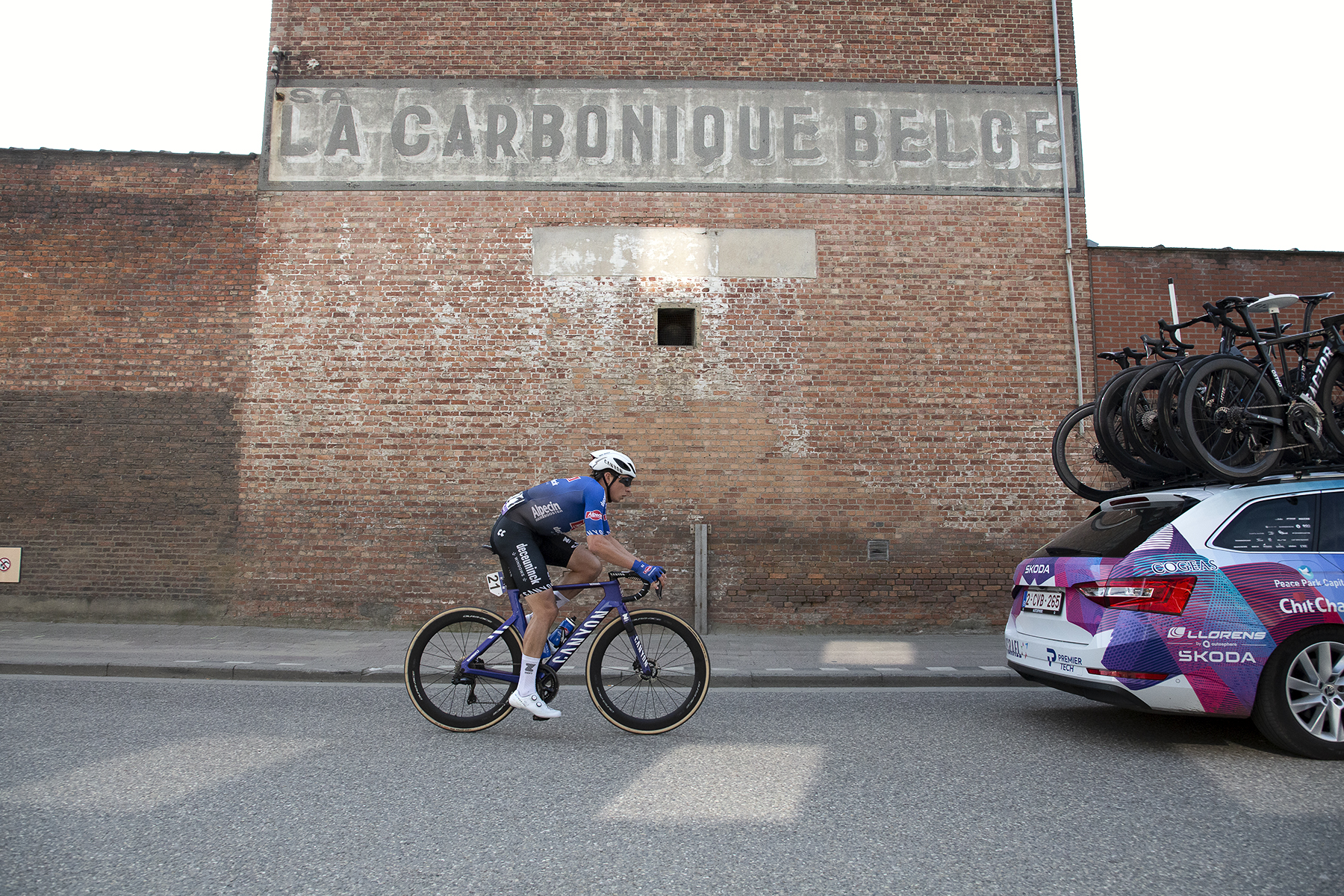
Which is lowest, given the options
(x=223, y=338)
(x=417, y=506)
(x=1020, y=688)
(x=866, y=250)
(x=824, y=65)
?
(x=1020, y=688)

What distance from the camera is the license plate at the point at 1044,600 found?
5051 millimetres

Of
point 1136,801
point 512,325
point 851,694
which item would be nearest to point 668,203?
point 512,325

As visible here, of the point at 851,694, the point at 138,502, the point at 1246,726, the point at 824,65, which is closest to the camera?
the point at 1246,726

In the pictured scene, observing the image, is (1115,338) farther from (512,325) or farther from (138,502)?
(138,502)

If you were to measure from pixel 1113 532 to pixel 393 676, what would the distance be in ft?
18.8

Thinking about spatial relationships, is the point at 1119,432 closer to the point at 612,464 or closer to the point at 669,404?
the point at 612,464

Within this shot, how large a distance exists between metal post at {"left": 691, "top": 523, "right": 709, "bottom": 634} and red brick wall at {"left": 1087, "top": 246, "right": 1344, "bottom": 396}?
5547 mm

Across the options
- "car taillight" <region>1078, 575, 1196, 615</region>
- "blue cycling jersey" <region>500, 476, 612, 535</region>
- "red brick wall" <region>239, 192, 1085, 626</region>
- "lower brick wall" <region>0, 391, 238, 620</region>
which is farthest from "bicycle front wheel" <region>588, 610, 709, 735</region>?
"lower brick wall" <region>0, 391, 238, 620</region>

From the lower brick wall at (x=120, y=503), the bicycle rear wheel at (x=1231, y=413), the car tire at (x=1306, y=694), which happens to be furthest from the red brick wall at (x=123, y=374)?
the car tire at (x=1306, y=694)

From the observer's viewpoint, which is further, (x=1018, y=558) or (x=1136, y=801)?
(x=1018, y=558)

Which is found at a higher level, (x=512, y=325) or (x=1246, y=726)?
(x=512, y=325)

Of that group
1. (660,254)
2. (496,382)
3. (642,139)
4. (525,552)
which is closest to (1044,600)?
(525,552)

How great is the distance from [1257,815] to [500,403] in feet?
27.6

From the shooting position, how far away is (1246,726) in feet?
17.7
